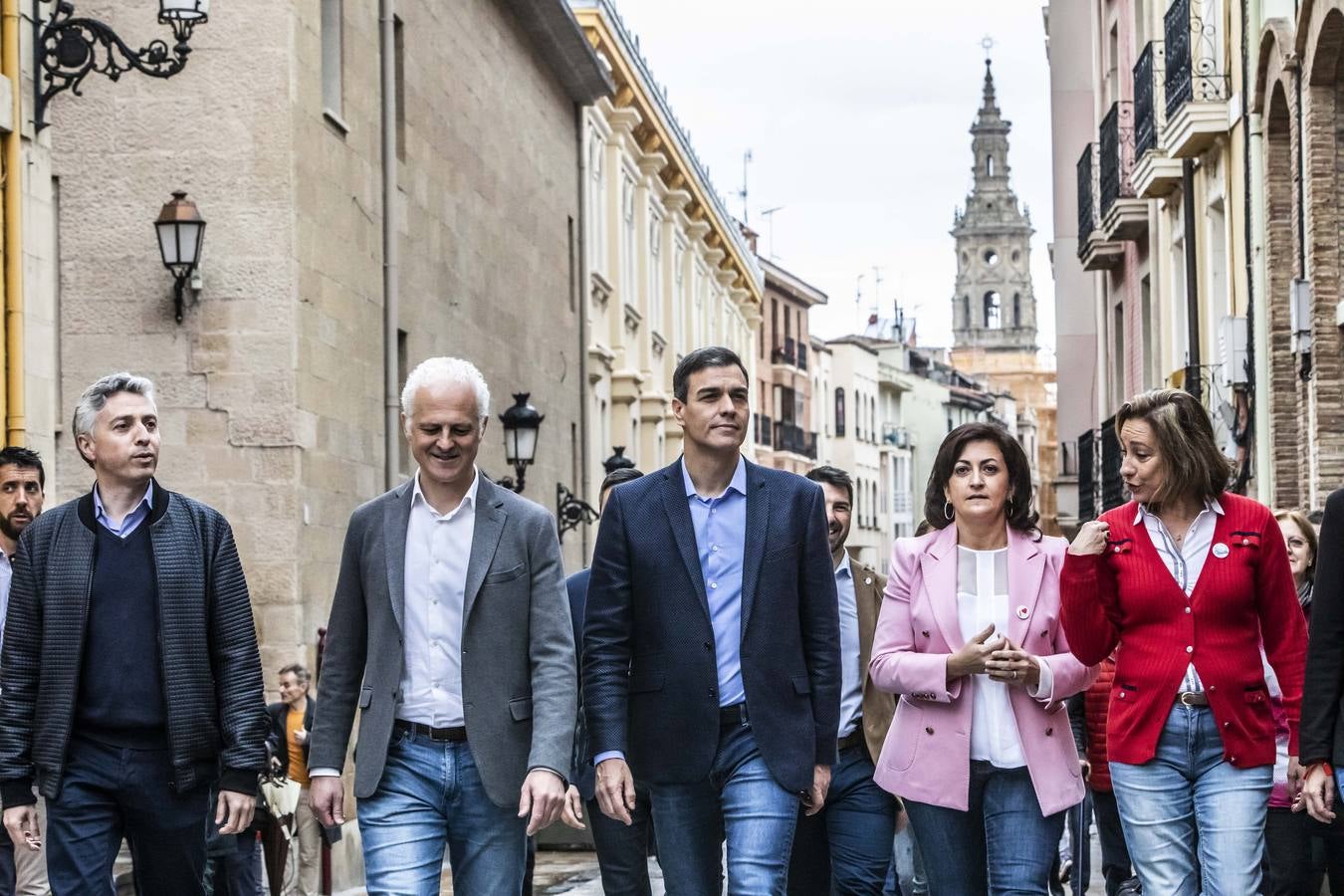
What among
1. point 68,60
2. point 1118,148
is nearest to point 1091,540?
point 68,60

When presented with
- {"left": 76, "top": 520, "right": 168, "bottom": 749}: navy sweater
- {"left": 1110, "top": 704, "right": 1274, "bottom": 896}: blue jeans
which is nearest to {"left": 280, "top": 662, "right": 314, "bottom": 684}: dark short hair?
{"left": 76, "top": 520, "right": 168, "bottom": 749}: navy sweater

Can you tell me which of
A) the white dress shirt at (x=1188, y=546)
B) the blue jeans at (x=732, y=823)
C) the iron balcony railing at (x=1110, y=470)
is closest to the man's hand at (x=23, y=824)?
the blue jeans at (x=732, y=823)

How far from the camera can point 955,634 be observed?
278 inches

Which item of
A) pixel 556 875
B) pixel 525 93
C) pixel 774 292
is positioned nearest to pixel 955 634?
pixel 556 875

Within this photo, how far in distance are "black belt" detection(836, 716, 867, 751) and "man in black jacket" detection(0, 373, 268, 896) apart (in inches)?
88.5

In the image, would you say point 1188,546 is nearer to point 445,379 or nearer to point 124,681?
point 445,379

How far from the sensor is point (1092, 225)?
29.8m

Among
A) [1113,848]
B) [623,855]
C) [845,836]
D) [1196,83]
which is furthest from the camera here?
[1196,83]

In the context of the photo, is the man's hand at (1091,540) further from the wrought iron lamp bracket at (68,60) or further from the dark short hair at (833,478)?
the wrought iron lamp bracket at (68,60)

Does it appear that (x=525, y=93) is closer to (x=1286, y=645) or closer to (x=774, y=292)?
(x=1286, y=645)

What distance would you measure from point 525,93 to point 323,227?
1152cm

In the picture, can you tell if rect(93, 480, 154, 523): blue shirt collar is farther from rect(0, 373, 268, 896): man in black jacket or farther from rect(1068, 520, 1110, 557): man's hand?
rect(1068, 520, 1110, 557): man's hand

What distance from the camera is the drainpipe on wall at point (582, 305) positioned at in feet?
110

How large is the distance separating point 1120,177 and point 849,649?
767 inches
